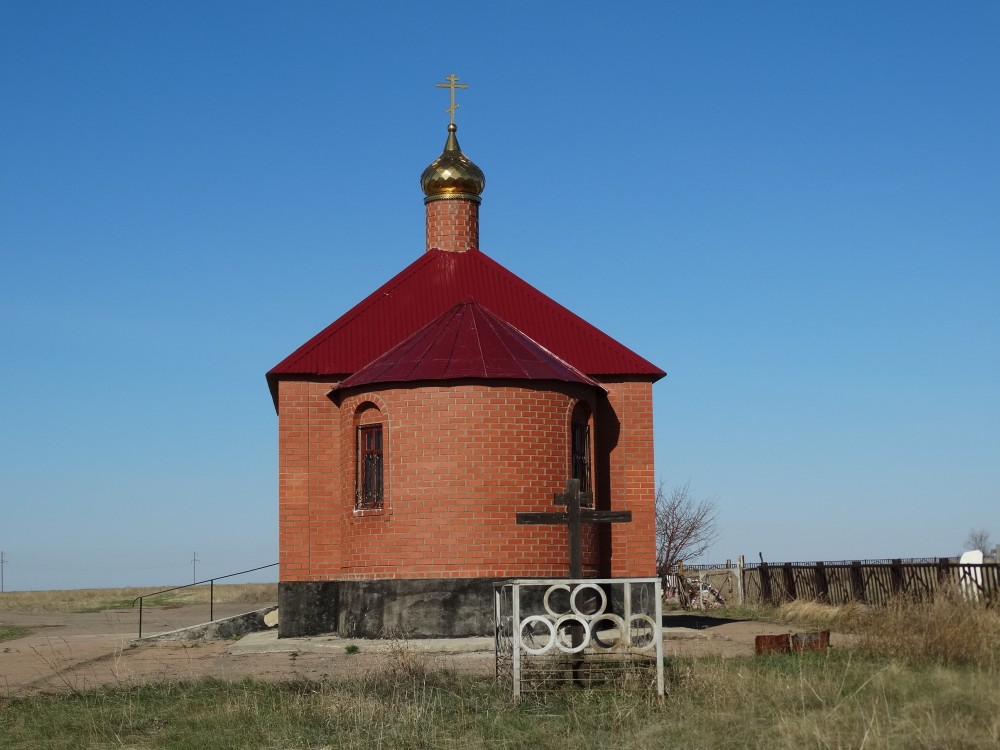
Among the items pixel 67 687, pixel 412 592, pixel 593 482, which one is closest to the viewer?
pixel 67 687

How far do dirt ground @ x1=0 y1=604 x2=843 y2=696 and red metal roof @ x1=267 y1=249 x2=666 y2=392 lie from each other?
5013 mm

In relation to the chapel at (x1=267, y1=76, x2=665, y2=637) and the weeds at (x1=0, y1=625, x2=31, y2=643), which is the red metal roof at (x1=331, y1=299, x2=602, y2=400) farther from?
the weeds at (x1=0, y1=625, x2=31, y2=643)

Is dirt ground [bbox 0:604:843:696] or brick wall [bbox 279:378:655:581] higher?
brick wall [bbox 279:378:655:581]

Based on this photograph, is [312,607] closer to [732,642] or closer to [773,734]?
[732,642]

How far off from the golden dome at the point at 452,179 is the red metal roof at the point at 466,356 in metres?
4.78

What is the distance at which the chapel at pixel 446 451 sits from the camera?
64.1 feet

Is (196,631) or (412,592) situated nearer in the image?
(412,592)

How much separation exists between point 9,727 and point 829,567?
1913 cm

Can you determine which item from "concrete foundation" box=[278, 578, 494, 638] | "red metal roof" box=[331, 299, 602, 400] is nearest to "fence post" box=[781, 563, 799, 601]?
"red metal roof" box=[331, 299, 602, 400]

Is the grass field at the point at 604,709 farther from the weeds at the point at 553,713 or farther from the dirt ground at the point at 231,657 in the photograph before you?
the dirt ground at the point at 231,657

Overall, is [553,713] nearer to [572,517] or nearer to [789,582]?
[572,517]

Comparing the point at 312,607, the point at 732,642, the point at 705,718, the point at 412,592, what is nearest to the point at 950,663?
the point at 705,718

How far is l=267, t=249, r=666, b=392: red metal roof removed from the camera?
2247cm

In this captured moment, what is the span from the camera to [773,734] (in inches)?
364
